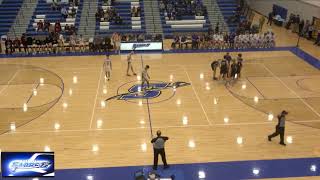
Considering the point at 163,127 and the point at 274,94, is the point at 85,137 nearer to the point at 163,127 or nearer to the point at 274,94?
the point at 163,127

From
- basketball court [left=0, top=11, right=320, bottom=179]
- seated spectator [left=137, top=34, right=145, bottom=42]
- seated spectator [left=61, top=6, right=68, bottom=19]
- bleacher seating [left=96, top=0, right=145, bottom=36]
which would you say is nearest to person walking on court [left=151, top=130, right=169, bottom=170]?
basketball court [left=0, top=11, right=320, bottom=179]

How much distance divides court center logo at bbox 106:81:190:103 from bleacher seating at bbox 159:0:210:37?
11030 mm

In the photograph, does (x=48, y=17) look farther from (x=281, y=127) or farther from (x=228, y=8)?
(x=281, y=127)

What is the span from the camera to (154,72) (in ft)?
72.9

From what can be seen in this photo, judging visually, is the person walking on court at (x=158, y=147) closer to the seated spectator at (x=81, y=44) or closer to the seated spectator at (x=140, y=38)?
the seated spectator at (x=140, y=38)

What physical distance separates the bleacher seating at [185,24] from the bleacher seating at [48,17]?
264 inches

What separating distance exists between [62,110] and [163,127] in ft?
14.9

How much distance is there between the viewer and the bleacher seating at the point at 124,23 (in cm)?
3062

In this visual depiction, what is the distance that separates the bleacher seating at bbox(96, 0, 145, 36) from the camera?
30625 millimetres

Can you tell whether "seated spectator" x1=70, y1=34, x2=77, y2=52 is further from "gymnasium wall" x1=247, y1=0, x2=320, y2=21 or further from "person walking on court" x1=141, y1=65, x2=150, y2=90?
"gymnasium wall" x1=247, y1=0, x2=320, y2=21

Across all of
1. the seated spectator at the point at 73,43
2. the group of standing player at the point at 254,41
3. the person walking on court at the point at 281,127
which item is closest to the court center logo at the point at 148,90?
the person walking on court at the point at 281,127

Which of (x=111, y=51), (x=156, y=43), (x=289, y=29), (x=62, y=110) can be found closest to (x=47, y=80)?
(x=62, y=110)

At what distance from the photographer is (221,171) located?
12383 millimetres

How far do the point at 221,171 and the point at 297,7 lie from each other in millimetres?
23547
